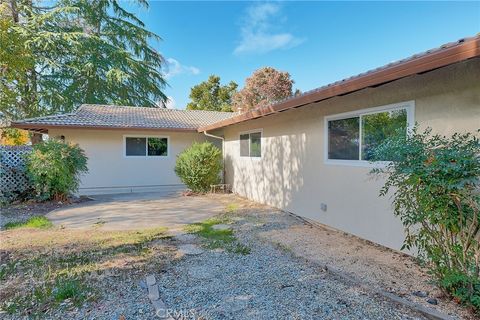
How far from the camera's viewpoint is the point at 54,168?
8.86 meters

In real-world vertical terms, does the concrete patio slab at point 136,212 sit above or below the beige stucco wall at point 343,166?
below

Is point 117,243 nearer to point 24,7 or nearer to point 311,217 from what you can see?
point 311,217

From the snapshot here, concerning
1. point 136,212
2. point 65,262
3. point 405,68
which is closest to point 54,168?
point 136,212

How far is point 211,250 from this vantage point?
498 cm

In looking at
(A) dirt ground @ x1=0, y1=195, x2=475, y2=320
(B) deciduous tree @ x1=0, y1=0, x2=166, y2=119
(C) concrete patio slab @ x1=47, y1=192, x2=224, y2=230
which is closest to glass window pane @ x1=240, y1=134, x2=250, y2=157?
(C) concrete patio slab @ x1=47, y1=192, x2=224, y2=230

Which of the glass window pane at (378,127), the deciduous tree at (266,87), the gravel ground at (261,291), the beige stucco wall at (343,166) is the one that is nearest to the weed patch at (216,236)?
the gravel ground at (261,291)

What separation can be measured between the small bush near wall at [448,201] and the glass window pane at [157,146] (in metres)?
11.1

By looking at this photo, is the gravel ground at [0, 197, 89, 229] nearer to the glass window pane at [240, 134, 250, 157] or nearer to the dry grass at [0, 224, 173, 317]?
the dry grass at [0, 224, 173, 317]

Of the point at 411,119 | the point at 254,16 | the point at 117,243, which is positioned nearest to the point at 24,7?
the point at 254,16

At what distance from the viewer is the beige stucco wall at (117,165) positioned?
11828mm

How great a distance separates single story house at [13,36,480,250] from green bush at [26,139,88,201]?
188 centimetres

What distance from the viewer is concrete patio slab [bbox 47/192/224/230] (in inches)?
273

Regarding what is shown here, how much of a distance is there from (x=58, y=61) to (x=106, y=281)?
20958 millimetres

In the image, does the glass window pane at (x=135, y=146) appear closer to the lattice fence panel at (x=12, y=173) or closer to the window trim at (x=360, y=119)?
the lattice fence panel at (x=12, y=173)
